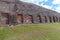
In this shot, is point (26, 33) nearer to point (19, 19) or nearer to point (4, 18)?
point (4, 18)

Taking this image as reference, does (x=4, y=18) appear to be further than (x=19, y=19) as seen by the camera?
No

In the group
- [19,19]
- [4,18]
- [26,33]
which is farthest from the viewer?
[19,19]

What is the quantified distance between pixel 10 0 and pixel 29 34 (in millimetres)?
11585

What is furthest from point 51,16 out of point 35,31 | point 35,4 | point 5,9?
point 35,31

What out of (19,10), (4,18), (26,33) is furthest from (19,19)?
(26,33)

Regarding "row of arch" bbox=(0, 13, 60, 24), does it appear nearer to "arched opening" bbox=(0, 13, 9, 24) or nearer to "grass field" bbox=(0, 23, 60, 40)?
"arched opening" bbox=(0, 13, 9, 24)

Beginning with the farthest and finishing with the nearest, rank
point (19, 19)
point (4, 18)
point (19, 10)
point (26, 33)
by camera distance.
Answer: point (19, 10)
point (19, 19)
point (4, 18)
point (26, 33)

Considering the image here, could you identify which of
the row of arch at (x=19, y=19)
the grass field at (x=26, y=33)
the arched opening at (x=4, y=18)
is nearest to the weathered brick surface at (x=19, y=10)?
the row of arch at (x=19, y=19)

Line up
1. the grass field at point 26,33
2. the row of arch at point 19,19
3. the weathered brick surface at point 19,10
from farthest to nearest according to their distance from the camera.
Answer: the weathered brick surface at point 19,10, the row of arch at point 19,19, the grass field at point 26,33

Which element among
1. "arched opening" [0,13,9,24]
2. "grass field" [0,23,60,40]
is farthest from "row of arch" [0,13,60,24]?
"grass field" [0,23,60,40]

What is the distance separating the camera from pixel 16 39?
12891 mm

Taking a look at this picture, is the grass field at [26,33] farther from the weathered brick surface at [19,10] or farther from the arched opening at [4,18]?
the weathered brick surface at [19,10]

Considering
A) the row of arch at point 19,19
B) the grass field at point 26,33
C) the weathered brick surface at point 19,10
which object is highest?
the weathered brick surface at point 19,10

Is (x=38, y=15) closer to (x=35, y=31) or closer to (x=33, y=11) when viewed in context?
(x=33, y=11)
